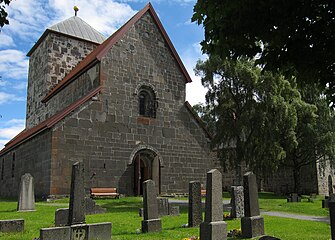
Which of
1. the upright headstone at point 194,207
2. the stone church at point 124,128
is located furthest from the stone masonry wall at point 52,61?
the upright headstone at point 194,207

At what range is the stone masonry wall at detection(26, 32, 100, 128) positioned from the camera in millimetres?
28609

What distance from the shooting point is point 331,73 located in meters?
5.13

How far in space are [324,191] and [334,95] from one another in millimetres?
32380

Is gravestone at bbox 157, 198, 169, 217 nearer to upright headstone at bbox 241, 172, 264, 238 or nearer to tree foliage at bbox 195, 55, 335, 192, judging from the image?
upright headstone at bbox 241, 172, 264, 238

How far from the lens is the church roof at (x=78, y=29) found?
3036cm

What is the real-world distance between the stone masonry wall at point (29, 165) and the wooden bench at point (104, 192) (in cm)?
221

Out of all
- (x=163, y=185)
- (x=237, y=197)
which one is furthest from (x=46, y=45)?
(x=237, y=197)

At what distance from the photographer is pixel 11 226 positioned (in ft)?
27.6

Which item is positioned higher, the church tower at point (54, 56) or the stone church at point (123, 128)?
the church tower at point (54, 56)

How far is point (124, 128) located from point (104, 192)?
12.4 ft

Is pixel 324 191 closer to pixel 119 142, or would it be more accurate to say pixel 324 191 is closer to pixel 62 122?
pixel 119 142

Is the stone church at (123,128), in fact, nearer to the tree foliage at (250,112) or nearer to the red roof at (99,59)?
the red roof at (99,59)

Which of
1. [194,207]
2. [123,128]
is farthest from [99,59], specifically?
[194,207]

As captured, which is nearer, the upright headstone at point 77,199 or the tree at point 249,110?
the upright headstone at point 77,199
